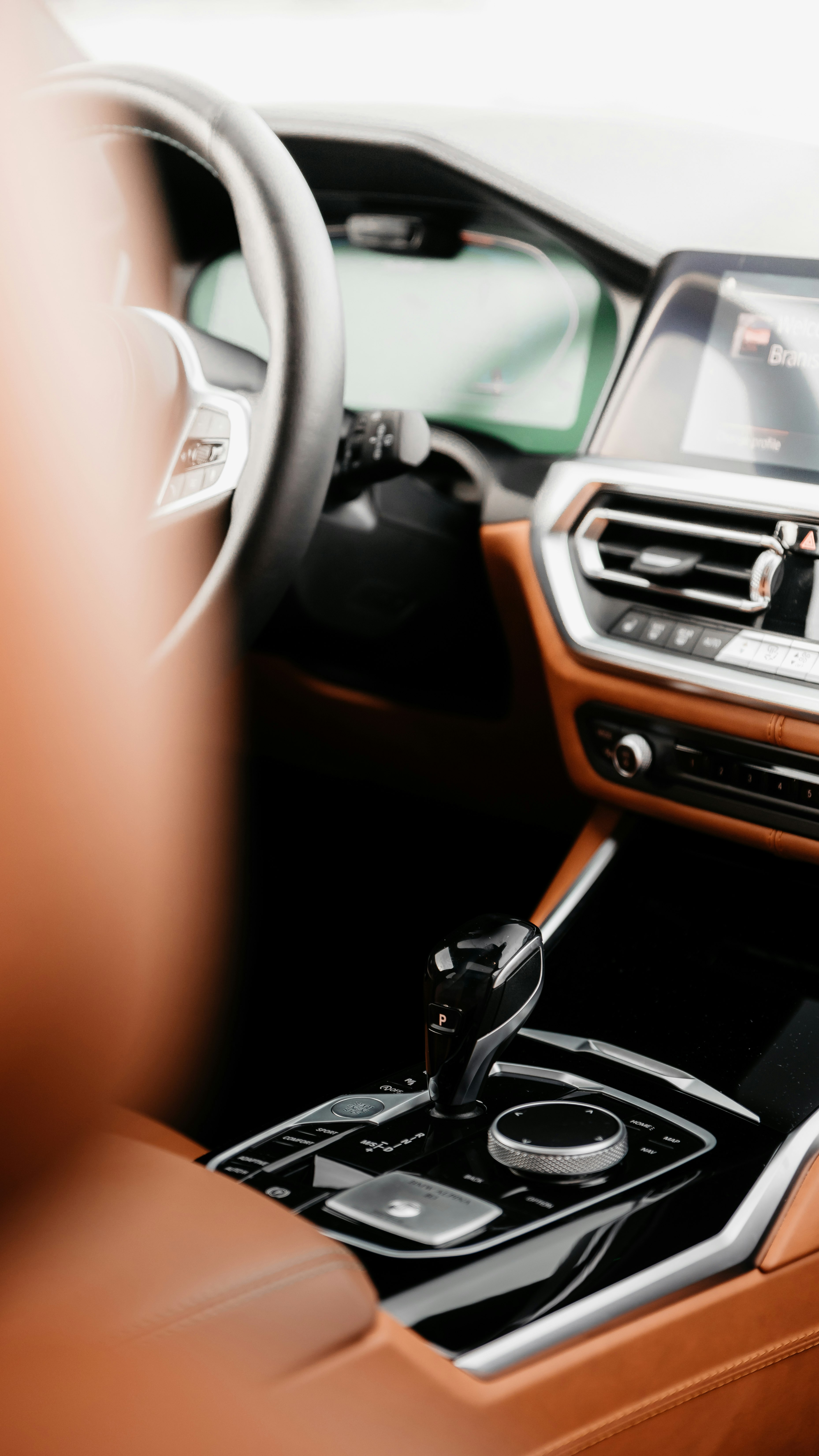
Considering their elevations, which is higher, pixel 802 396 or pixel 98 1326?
pixel 802 396

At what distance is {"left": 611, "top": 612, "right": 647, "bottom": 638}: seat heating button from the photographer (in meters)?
1.35

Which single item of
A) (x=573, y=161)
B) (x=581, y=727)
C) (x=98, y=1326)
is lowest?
(x=581, y=727)

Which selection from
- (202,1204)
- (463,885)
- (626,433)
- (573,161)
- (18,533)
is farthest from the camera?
(463,885)

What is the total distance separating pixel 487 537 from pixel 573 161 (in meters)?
0.49

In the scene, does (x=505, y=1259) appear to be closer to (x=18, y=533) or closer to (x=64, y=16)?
(x=18, y=533)

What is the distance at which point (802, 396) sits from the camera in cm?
126

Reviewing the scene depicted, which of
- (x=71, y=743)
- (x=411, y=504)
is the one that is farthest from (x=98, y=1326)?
(x=411, y=504)

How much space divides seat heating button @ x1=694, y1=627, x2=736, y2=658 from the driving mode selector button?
14 cm

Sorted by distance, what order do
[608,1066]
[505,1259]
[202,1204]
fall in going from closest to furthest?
[202,1204]
[505,1259]
[608,1066]

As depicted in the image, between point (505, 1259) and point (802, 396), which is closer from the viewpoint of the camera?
point (505, 1259)

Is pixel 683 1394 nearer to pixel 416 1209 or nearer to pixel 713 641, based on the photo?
pixel 416 1209

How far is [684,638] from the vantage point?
1304 mm

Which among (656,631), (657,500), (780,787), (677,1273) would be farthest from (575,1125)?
(657,500)

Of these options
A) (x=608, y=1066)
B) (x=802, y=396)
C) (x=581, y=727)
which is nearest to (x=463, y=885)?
(x=581, y=727)
